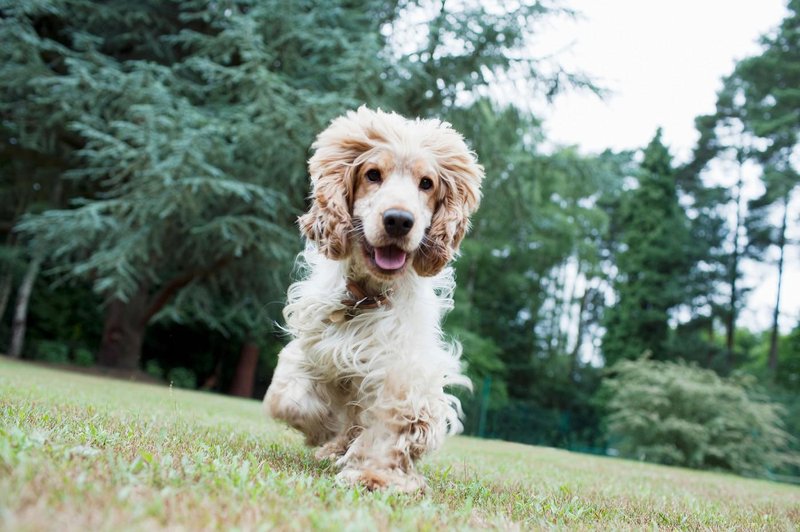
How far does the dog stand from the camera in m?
3.24

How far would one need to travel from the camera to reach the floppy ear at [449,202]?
3443 mm

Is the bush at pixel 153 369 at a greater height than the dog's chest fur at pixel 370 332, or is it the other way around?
the dog's chest fur at pixel 370 332

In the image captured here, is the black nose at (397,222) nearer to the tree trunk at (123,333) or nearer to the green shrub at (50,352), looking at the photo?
the tree trunk at (123,333)

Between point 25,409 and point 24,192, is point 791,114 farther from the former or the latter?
point 25,409

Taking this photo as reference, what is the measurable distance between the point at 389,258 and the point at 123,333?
1523cm

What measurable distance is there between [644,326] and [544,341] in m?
6.13

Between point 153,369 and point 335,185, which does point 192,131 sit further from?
point 153,369

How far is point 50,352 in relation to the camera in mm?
19000

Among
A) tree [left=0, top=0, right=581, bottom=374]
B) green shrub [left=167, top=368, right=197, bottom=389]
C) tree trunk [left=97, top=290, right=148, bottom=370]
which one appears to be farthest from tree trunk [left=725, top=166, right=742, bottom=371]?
tree trunk [left=97, top=290, right=148, bottom=370]

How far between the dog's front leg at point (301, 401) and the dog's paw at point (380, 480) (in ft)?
2.22

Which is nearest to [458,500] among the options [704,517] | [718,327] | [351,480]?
[351,480]

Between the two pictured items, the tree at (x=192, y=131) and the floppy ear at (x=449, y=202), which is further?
the tree at (x=192, y=131)

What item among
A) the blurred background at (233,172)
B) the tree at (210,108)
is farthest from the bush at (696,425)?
the tree at (210,108)

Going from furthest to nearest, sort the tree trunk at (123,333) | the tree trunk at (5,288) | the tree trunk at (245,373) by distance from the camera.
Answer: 1. the tree trunk at (245,373)
2. the tree trunk at (5,288)
3. the tree trunk at (123,333)
